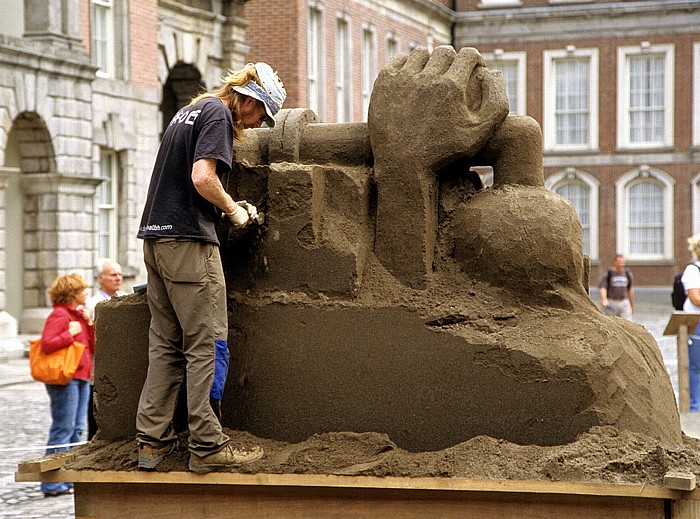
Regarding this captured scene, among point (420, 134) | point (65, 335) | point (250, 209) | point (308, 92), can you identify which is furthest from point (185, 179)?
point (308, 92)

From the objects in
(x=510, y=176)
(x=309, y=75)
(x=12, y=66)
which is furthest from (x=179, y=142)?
(x=309, y=75)

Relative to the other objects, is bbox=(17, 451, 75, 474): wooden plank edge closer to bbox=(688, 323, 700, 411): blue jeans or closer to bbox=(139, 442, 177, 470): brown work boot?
bbox=(139, 442, 177, 470): brown work boot

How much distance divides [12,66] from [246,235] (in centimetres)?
1153

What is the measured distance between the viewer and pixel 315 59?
1085 inches

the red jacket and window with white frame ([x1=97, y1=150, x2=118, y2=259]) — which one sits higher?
window with white frame ([x1=97, y1=150, x2=118, y2=259])

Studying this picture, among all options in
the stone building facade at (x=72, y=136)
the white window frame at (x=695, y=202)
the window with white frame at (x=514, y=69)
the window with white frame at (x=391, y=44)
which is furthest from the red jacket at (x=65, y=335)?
the window with white frame at (x=514, y=69)

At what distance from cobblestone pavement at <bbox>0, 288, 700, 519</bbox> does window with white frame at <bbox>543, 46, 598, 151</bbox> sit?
19.9 meters

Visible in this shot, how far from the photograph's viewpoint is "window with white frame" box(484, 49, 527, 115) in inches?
1467

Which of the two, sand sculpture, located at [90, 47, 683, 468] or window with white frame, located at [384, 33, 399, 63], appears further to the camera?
window with white frame, located at [384, 33, 399, 63]

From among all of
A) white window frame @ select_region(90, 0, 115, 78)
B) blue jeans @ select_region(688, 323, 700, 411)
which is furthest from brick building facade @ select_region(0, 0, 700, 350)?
blue jeans @ select_region(688, 323, 700, 411)

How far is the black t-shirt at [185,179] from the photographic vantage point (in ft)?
15.5

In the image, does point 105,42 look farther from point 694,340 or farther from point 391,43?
point 391,43

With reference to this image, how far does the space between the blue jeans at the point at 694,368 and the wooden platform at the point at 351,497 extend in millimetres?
5078

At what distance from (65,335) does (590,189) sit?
30.5 meters
